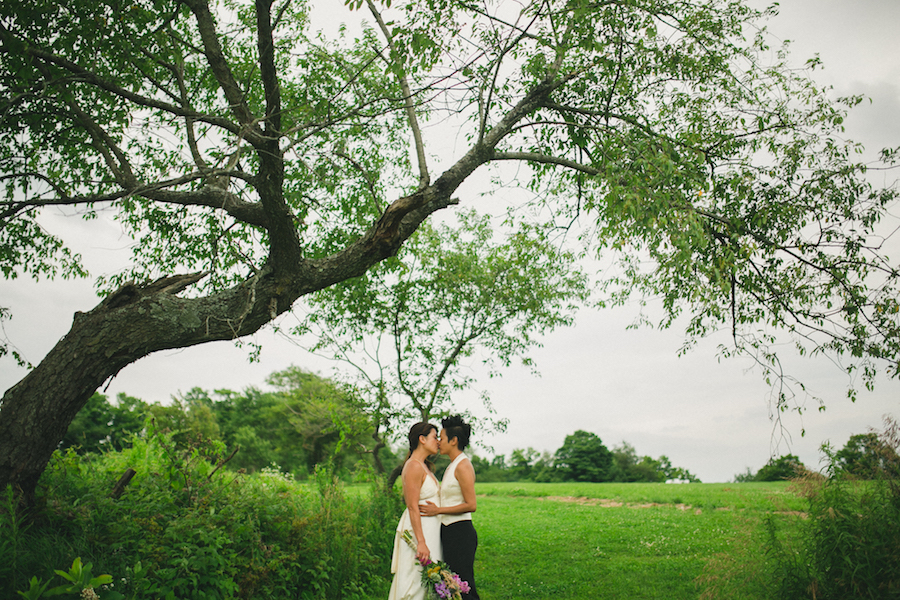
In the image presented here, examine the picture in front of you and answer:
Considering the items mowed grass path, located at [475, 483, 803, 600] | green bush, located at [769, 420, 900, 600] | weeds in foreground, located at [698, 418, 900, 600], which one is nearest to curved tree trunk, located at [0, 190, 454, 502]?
mowed grass path, located at [475, 483, 803, 600]

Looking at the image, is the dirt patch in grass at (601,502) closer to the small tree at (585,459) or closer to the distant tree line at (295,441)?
the distant tree line at (295,441)

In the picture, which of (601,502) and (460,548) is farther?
(601,502)

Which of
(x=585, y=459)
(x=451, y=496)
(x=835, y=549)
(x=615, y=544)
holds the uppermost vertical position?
(x=451, y=496)

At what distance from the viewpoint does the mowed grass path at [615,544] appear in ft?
25.8

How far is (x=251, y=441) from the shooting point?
140 ft

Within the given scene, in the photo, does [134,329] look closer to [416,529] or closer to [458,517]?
[416,529]

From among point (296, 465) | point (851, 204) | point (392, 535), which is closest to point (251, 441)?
point (296, 465)

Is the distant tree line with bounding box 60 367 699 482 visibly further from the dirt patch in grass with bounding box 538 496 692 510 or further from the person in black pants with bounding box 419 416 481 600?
the person in black pants with bounding box 419 416 481 600

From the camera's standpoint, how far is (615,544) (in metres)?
11.6

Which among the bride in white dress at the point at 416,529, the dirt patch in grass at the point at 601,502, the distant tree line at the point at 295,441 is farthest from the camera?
the distant tree line at the point at 295,441

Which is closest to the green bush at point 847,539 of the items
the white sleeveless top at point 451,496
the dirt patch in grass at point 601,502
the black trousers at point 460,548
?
the black trousers at point 460,548

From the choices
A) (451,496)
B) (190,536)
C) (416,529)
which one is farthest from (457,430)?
(190,536)

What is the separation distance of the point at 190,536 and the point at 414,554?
2.76 metres

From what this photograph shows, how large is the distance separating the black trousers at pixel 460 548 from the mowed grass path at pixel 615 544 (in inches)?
123
